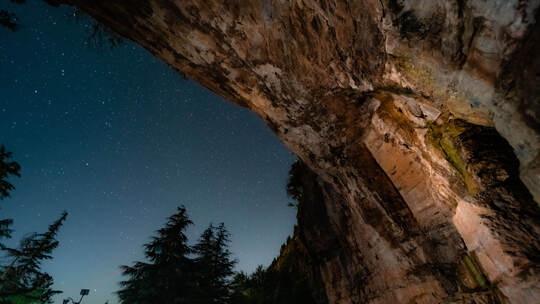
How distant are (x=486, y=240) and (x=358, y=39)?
3225mm

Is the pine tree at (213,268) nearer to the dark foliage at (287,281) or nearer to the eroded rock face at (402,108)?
the dark foliage at (287,281)

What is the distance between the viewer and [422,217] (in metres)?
4.55

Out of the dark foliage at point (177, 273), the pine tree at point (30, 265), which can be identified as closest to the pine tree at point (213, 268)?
the dark foliage at point (177, 273)

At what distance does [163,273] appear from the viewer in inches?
563

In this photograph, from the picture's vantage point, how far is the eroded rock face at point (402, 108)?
210 centimetres

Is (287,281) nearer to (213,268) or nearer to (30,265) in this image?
(213,268)

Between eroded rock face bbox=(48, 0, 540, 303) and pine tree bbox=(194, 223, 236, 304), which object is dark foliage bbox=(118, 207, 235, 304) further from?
eroded rock face bbox=(48, 0, 540, 303)

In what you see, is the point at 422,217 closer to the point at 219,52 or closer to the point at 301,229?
the point at 219,52

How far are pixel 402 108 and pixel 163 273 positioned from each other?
610 inches

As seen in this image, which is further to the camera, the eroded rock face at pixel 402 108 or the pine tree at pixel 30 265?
the pine tree at pixel 30 265

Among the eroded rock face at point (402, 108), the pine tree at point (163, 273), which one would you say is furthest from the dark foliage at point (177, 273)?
the eroded rock face at point (402, 108)

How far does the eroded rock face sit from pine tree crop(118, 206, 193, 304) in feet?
36.9

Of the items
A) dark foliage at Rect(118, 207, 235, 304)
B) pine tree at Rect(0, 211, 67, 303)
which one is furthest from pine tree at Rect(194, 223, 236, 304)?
pine tree at Rect(0, 211, 67, 303)

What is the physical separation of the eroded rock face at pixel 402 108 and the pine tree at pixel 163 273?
1126 cm
